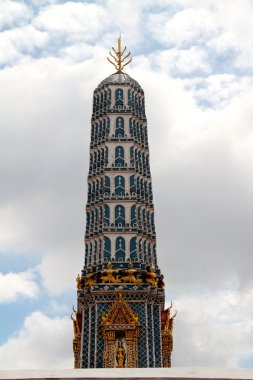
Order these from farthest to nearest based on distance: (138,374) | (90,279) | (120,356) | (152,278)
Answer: (90,279) → (152,278) → (120,356) → (138,374)

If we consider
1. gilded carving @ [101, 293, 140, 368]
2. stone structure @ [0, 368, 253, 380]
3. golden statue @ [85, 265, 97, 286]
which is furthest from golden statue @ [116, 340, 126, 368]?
stone structure @ [0, 368, 253, 380]

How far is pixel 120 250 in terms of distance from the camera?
132 ft

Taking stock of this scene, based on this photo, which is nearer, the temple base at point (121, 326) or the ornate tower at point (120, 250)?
the temple base at point (121, 326)

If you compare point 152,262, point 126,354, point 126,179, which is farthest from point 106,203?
point 126,354

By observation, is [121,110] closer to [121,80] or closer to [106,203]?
[121,80]

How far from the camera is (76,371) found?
15.4 meters

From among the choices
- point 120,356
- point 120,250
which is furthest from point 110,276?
point 120,356

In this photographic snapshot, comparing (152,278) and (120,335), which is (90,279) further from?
(120,335)

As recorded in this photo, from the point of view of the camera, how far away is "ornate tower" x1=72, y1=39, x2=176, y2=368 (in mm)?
36656

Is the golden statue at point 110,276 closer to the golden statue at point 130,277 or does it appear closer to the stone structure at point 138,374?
the golden statue at point 130,277

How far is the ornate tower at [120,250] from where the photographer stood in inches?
1443

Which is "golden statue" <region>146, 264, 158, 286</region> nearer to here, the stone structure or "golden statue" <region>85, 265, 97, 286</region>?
"golden statue" <region>85, 265, 97, 286</region>

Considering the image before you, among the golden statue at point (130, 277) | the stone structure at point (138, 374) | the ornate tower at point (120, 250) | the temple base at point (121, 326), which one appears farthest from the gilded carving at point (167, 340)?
the stone structure at point (138, 374)

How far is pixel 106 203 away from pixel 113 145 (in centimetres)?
589
